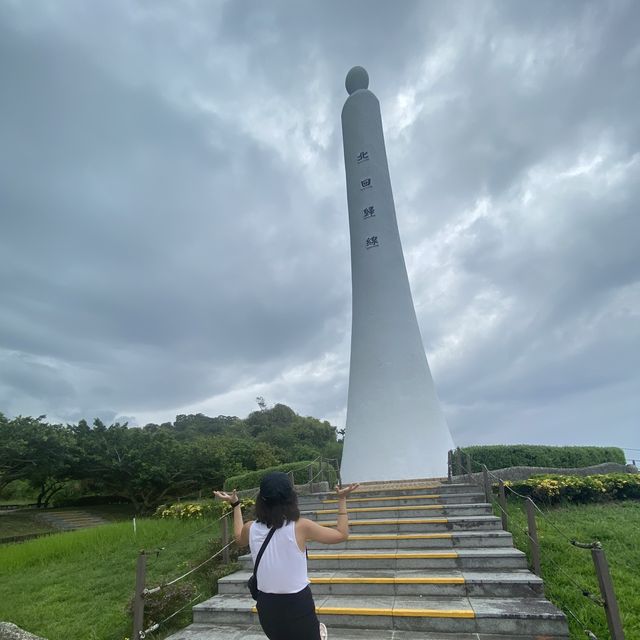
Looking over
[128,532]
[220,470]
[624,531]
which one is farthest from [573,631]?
[220,470]

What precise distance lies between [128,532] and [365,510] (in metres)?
5.43

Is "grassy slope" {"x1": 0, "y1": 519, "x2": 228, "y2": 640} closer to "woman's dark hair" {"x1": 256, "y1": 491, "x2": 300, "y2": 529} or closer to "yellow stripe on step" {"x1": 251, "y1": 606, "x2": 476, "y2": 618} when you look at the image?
"yellow stripe on step" {"x1": 251, "y1": 606, "x2": 476, "y2": 618}

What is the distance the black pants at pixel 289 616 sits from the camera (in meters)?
1.96

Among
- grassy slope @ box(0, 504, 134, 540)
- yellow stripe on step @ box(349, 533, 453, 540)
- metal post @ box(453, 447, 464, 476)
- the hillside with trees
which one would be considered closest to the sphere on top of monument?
metal post @ box(453, 447, 464, 476)

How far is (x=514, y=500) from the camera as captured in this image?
7.58 m

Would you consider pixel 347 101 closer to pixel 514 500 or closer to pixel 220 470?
pixel 514 500

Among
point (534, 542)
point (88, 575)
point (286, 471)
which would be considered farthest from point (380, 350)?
point (88, 575)

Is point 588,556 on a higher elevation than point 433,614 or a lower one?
higher

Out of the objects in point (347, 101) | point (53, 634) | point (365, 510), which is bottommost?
point (53, 634)

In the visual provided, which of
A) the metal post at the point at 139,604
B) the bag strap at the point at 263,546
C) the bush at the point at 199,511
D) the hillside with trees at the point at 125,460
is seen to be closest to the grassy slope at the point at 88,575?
the bush at the point at 199,511

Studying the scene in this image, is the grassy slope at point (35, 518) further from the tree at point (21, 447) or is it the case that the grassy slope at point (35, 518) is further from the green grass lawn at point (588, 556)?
the green grass lawn at point (588, 556)

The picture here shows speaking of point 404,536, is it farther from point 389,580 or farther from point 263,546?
point 263,546

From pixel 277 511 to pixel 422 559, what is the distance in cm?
344

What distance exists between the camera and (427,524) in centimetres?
571
